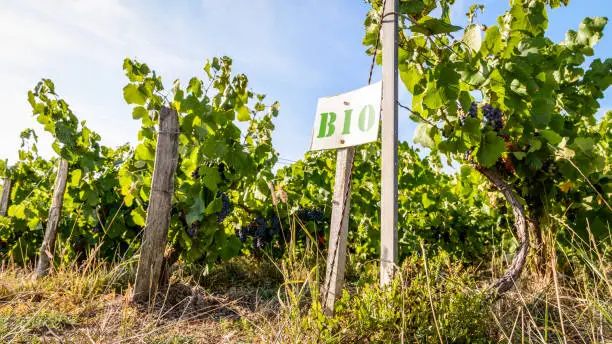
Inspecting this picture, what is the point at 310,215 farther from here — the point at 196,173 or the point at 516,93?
the point at 516,93

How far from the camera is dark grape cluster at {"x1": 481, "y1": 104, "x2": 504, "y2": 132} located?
247cm

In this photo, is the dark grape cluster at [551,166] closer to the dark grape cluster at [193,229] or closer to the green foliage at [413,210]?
the green foliage at [413,210]

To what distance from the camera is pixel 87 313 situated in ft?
8.54

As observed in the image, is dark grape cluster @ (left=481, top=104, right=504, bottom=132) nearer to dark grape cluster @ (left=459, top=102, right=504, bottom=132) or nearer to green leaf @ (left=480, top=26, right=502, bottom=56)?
dark grape cluster @ (left=459, top=102, right=504, bottom=132)

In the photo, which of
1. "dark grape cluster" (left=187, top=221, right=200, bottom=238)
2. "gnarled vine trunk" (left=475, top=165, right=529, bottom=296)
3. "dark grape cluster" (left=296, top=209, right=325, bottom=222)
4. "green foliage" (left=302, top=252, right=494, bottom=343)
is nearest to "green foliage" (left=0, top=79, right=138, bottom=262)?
"dark grape cluster" (left=187, top=221, right=200, bottom=238)

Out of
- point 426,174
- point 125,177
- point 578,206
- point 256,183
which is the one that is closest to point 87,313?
point 125,177

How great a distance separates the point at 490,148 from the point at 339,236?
3.09 ft

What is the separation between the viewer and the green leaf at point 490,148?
2244 mm

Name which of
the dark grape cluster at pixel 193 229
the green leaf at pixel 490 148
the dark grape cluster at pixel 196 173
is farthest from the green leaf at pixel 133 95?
the green leaf at pixel 490 148

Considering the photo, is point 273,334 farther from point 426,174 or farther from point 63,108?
point 63,108

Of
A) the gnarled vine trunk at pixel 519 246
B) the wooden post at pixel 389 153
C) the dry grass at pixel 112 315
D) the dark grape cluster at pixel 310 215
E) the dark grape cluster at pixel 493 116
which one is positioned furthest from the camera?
the dark grape cluster at pixel 310 215

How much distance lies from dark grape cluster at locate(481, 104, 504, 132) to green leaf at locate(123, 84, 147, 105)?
224cm

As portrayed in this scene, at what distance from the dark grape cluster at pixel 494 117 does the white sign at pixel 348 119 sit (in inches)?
34.4

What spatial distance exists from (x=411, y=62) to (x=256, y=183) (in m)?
1.39
